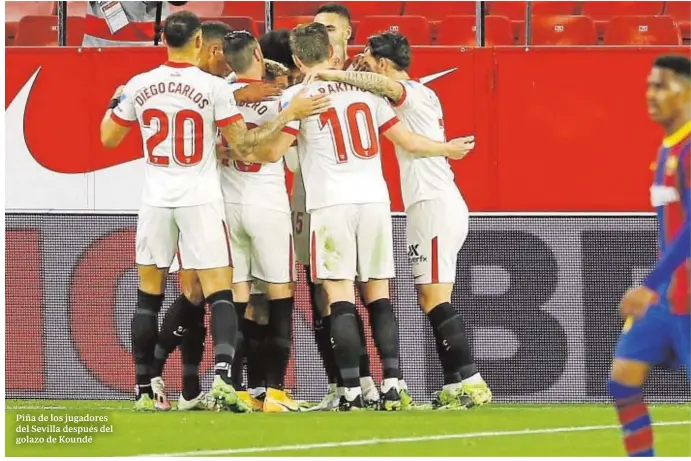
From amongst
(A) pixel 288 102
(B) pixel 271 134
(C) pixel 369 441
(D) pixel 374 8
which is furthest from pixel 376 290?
(D) pixel 374 8

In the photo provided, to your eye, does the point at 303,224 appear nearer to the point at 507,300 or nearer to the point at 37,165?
the point at 507,300

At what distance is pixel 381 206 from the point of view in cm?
747

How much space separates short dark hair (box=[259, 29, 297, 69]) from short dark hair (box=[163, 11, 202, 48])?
2.46ft

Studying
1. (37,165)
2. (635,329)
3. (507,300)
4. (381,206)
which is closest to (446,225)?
(381,206)

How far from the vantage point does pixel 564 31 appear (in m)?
11.1

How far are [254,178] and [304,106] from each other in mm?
591

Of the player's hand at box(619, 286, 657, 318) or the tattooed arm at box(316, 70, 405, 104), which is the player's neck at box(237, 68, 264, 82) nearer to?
the tattooed arm at box(316, 70, 405, 104)

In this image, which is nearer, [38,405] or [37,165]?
[38,405]

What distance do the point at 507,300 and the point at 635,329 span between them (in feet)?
11.4

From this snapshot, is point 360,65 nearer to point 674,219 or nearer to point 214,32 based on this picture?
point 214,32

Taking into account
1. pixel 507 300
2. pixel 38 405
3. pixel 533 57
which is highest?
pixel 533 57

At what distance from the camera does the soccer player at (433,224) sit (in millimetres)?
7664

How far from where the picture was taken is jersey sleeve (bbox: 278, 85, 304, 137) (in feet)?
24.0

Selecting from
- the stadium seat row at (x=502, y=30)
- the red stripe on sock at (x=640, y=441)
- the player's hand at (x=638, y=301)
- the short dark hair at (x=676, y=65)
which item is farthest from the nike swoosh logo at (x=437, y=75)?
the player's hand at (x=638, y=301)
